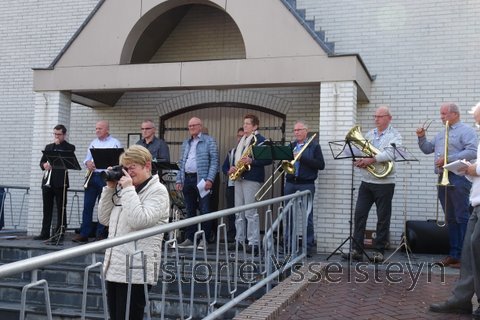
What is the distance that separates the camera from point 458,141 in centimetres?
668

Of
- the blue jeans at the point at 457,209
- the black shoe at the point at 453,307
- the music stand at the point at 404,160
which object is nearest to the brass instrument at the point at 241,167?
the music stand at the point at 404,160

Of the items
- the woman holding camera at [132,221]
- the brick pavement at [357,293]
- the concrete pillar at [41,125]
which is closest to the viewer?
the woman holding camera at [132,221]

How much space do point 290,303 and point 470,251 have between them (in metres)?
1.74

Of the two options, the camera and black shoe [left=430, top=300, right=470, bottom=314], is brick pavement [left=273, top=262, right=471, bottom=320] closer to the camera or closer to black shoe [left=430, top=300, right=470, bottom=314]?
black shoe [left=430, top=300, right=470, bottom=314]

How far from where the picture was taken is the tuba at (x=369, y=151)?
21.5ft

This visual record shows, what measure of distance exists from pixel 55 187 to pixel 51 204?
0.37 m

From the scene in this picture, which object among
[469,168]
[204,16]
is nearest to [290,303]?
[469,168]

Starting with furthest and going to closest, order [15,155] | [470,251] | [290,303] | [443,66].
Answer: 1. [15,155]
2. [443,66]
3. [290,303]
4. [470,251]

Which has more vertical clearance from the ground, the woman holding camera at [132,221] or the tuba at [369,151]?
the tuba at [369,151]

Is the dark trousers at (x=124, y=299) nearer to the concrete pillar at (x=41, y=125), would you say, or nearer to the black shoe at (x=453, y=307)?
the black shoe at (x=453, y=307)

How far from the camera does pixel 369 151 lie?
6.66 m

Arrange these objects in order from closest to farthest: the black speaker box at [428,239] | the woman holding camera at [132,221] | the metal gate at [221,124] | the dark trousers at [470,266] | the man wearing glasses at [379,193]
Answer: the woman holding camera at [132,221] < the dark trousers at [470,266] < the man wearing glasses at [379,193] < the black speaker box at [428,239] < the metal gate at [221,124]

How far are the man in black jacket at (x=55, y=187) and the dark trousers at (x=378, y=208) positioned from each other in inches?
173

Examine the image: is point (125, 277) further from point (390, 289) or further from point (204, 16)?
point (204, 16)
